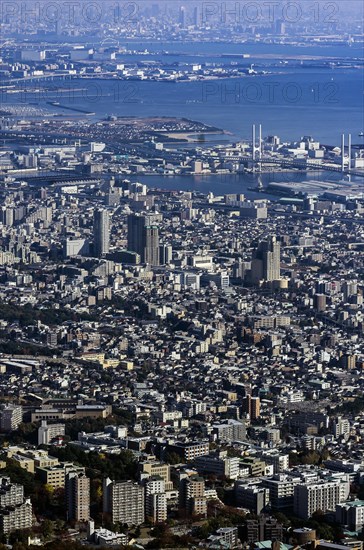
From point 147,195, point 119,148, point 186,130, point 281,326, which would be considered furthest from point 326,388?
point 186,130

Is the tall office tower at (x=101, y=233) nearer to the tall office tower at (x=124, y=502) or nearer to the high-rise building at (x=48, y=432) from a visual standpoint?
the high-rise building at (x=48, y=432)

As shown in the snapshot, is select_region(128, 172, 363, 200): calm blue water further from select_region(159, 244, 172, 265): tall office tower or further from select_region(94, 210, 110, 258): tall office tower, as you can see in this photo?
select_region(159, 244, 172, 265): tall office tower

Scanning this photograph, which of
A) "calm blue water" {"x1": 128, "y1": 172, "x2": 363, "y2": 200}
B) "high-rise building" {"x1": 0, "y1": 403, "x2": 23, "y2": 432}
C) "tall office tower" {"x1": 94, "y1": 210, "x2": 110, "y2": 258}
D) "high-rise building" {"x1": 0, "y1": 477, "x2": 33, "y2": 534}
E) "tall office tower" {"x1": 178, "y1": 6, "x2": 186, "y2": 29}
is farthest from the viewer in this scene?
"tall office tower" {"x1": 178, "y1": 6, "x2": 186, "y2": 29}

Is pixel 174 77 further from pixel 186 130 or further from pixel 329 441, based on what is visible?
pixel 329 441

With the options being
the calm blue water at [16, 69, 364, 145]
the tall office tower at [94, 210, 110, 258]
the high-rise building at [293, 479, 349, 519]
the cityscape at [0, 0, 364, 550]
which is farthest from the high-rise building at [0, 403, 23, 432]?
the calm blue water at [16, 69, 364, 145]

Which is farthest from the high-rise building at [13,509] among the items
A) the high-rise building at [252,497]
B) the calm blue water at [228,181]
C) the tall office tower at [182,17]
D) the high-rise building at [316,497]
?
the tall office tower at [182,17]

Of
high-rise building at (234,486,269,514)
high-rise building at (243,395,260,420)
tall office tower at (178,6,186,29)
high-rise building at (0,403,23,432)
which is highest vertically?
high-rise building at (234,486,269,514)
